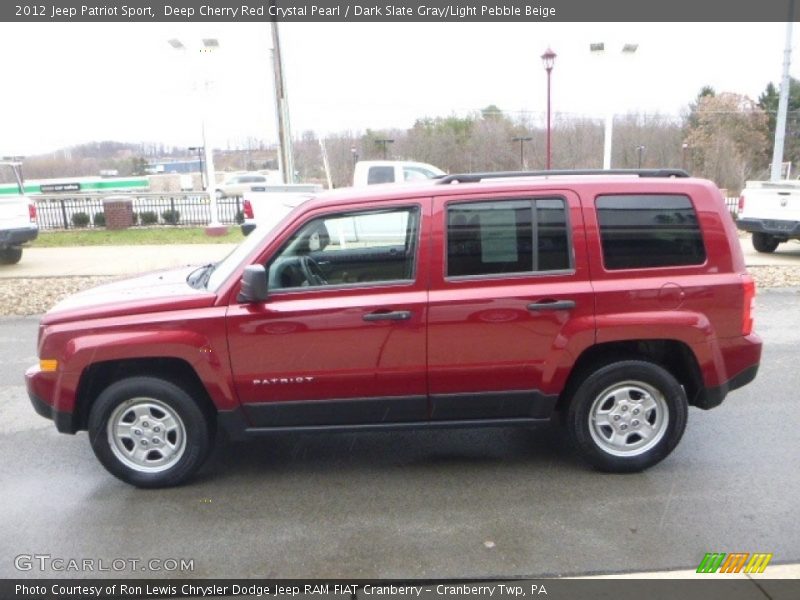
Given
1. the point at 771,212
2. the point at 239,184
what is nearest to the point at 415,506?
the point at 771,212

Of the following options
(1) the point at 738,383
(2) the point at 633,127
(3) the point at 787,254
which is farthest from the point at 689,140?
(1) the point at 738,383

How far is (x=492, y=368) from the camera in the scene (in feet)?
13.3

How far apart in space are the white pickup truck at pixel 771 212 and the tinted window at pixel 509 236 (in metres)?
10.8

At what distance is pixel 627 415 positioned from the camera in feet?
13.6

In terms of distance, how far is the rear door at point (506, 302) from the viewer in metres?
3.97

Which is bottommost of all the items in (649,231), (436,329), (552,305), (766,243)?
(766,243)

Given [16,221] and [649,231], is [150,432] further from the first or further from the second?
[16,221]

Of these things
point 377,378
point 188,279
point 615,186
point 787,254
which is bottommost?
point 787,254

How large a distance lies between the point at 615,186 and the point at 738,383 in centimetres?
147

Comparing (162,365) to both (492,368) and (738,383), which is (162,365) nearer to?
(492,368)

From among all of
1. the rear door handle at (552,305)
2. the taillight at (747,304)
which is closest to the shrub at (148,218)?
the rear door handle at (552,305)

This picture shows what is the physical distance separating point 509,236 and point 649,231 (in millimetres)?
866

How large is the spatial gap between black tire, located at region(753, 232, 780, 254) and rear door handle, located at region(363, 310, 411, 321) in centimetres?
1222

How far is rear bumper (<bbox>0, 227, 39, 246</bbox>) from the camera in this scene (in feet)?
42.4
